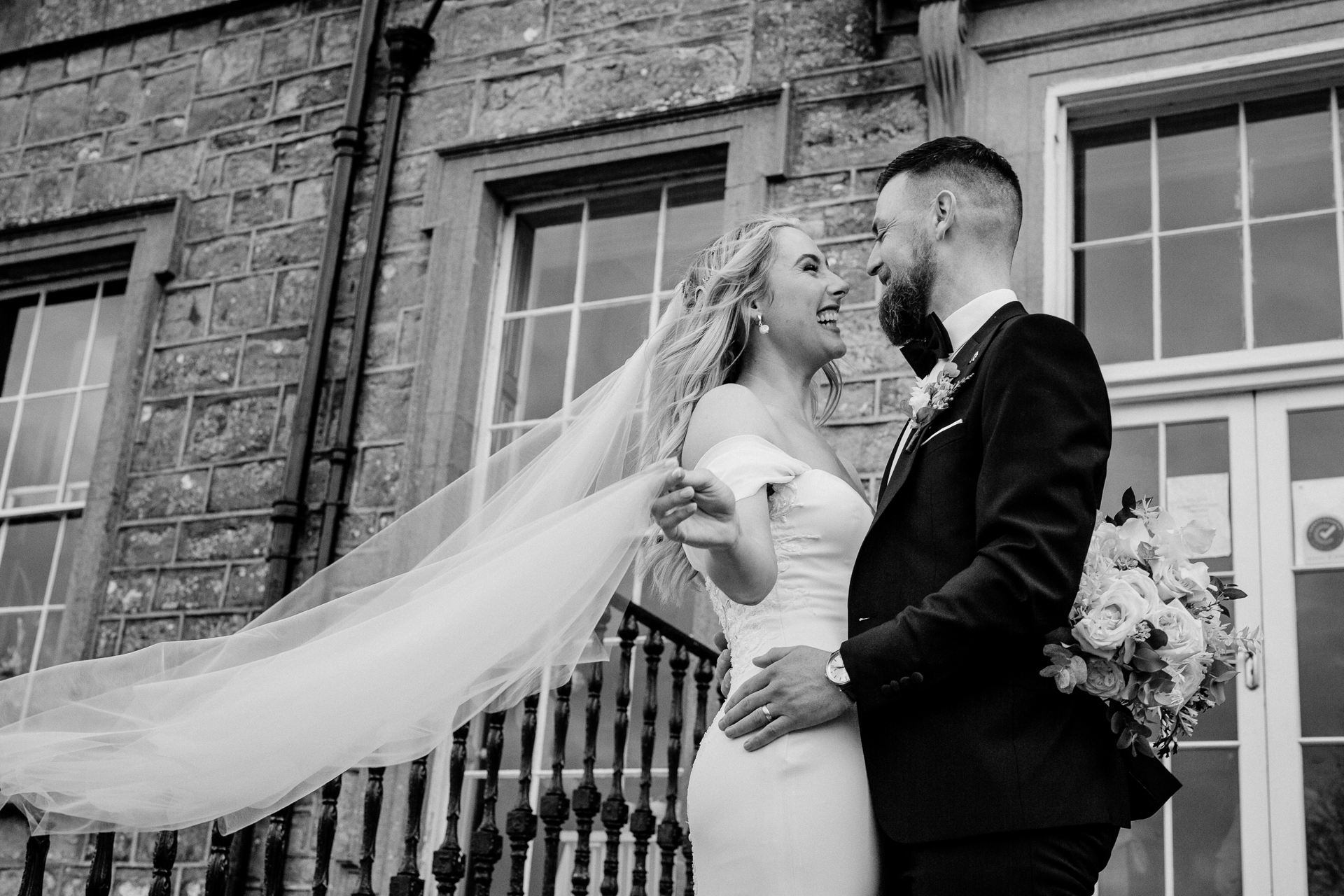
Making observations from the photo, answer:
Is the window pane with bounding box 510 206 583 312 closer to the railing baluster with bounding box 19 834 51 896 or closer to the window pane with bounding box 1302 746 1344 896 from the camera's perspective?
the window pane with bounding box 1302 746 1344 896

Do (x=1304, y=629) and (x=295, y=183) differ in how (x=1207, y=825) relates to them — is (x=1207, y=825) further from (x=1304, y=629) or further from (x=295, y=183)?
(x=295, y=183)

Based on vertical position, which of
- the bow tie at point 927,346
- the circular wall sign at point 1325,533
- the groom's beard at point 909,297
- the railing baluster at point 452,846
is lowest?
the railing baluster at point 452,846

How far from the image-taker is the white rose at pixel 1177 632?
97.0 inches

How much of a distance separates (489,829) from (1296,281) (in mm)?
3230

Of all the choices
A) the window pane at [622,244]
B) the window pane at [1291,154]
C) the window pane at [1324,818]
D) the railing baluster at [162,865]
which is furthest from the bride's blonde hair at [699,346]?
the window pane at [622,244]

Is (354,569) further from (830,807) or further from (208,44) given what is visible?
(208,44)

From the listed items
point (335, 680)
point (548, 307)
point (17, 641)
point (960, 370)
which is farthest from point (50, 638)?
point (960, 370)

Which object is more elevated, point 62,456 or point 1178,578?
point 62,456

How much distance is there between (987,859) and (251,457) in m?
4.88

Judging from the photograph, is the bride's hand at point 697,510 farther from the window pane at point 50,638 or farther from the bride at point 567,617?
the window pane at point 50,638

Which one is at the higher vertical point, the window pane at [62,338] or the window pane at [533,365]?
the window pane at [62,338]

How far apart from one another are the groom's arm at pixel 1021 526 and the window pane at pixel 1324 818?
254cm

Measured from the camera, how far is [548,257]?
6629 mm

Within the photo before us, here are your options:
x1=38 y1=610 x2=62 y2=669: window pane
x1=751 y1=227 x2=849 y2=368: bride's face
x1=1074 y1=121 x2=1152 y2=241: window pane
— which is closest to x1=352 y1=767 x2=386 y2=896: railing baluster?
x1=751 y1=227 x2=849 y2=368: bride's face
